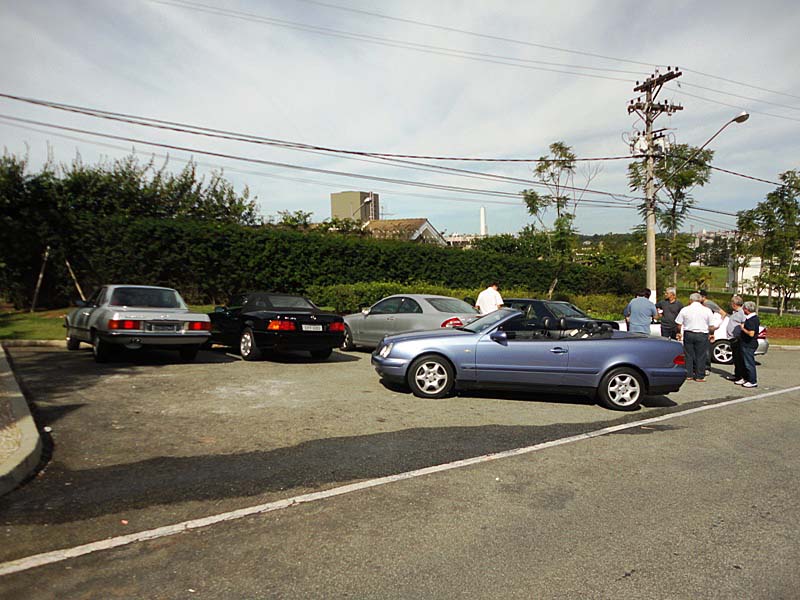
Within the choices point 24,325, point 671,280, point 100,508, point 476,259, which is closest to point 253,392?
point 100,508

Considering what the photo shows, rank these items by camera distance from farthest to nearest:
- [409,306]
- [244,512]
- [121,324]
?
1. [409,306]
2. [121,324]
3. [244,512]

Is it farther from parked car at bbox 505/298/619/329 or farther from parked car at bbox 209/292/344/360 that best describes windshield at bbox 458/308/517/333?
parked car at bbox 505/298/619/329

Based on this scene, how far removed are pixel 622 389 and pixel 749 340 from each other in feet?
13.0

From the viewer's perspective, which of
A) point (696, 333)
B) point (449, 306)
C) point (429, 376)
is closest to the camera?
point (429, 376)

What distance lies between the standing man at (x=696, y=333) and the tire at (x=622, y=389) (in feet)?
11.4

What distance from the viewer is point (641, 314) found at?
12.4 meters

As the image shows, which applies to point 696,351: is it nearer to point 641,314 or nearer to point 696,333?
point 696,333

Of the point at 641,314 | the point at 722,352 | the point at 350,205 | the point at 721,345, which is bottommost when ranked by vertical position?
the point at 722,352

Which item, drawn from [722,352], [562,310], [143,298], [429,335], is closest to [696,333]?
[562,310]

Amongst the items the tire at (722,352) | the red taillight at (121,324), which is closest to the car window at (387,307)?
the red taillight at (121,324)

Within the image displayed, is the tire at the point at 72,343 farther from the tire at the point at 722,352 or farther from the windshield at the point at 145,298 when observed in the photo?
the tire at the point at 722,352

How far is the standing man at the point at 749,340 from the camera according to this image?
34.1 ft

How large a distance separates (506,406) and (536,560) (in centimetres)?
485

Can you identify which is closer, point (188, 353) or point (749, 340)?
point (749, 340)
